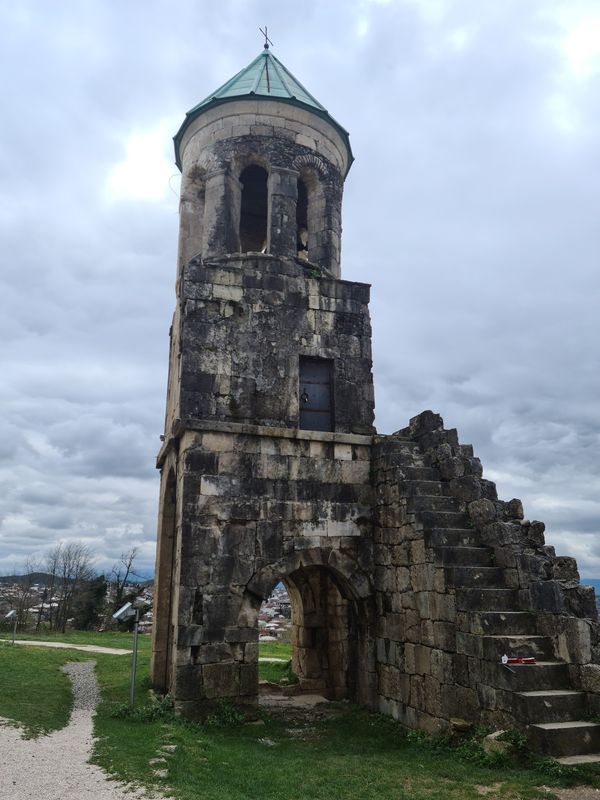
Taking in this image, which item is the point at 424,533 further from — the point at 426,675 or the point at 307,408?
the point at 307,408

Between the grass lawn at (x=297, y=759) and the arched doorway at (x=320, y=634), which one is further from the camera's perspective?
the arched doorway at (x=320, y=634)

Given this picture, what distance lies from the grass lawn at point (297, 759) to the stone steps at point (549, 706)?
1.59ft

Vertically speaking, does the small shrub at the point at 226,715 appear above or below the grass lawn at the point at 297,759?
above

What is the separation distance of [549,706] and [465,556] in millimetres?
2178

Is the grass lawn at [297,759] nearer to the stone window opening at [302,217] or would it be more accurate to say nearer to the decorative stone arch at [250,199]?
the decorative stone arch at [250,199]

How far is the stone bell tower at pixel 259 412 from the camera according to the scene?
9492 millimetres

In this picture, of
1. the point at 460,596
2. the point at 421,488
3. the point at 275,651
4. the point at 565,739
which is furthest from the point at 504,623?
the point at 275,651

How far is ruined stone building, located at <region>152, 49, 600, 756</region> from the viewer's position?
7.66 meters

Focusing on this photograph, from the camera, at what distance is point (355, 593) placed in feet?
33.8

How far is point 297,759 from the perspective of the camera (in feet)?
24.8

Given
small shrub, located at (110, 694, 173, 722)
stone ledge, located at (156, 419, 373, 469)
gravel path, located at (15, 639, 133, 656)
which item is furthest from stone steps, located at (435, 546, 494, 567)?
gravel path, located at (15, 639, 133, 656)

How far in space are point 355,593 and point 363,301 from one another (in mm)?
5369

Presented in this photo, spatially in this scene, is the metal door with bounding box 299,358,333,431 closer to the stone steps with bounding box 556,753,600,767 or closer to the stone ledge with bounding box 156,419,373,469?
the stone ledge with bounding box 156,419,373,469

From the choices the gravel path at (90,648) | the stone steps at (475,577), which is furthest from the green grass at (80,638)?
the stone steps at (475,577)
